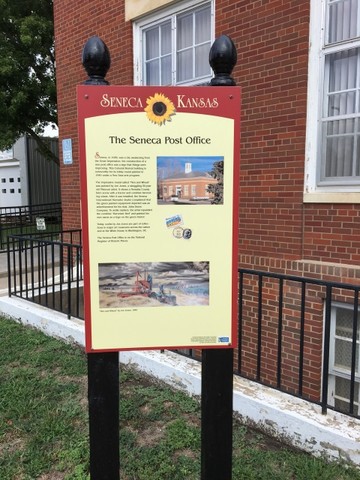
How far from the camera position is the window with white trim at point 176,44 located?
544 centimetres

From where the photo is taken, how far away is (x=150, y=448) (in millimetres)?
2781

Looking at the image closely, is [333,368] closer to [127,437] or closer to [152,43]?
[127,437]

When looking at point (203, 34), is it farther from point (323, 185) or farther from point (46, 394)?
point (46, 394)

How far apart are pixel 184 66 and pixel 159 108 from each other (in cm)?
436

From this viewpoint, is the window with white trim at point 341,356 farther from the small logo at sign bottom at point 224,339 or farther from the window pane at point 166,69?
the window pane at point 166,69

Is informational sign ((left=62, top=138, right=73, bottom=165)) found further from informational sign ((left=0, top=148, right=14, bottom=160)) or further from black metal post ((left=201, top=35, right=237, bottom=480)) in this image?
informational sign ((left=0, top=148, right=14, bottom=160))

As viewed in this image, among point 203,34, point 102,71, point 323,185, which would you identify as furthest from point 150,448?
point 203,34

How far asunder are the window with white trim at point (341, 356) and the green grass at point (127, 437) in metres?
1.94

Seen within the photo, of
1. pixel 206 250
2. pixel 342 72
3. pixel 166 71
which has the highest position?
pixel 166 71

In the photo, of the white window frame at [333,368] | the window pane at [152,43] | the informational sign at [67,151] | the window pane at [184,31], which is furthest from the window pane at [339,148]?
the informational sign at [67,151]

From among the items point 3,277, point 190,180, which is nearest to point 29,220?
point 3,277

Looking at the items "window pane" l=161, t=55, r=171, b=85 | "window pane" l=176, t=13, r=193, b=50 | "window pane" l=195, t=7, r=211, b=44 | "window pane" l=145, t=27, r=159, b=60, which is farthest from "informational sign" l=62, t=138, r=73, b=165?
"window pane" l=195, t=7, r=211, b=44

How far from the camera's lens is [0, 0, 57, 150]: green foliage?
1236cm

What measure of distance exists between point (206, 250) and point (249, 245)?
3.20 m
